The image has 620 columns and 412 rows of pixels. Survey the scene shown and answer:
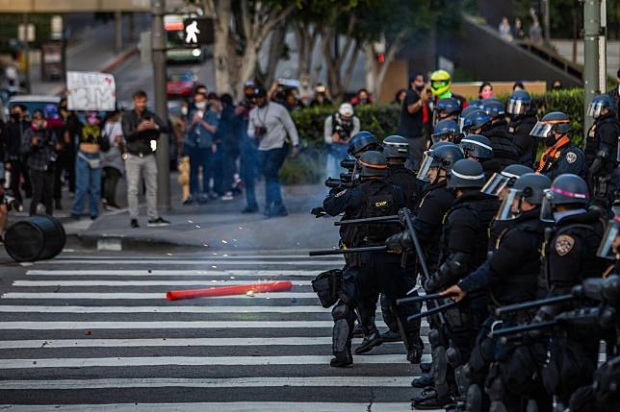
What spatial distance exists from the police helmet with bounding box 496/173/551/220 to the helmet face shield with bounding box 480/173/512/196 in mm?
344

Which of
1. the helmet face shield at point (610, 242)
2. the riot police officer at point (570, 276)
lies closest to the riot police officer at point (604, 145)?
the riot police officer at point (570, 276)

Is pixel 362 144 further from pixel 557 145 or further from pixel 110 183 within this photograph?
pixel 110 183

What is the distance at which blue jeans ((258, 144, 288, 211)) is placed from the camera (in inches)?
762

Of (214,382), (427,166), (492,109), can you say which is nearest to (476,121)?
(492,109)

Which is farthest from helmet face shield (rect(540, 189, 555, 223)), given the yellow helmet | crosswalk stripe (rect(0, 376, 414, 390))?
the yellow helmet

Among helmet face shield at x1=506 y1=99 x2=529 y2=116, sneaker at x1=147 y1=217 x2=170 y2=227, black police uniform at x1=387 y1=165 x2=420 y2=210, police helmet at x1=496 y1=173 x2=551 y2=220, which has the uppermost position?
helmet face shield at x1=506 y1=99 x2=529 y2=116

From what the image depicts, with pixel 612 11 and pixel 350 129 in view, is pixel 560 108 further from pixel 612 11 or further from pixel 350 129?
pixel 612 11

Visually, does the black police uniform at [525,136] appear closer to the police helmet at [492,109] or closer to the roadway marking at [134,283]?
the police helmet at [492,109]

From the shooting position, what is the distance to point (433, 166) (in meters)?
10.3

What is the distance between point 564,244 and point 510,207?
0.76 meters

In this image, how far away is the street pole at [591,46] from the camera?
16.3 meters

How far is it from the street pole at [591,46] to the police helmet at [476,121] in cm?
306

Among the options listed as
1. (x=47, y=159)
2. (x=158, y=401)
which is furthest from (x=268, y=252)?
(x=158, y=401)

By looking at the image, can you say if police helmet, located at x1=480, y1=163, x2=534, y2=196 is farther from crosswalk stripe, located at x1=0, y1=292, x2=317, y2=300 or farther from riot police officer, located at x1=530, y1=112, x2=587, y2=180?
crosswalk stripe, located at x1=0, y1=292, x2=317, y2=300
